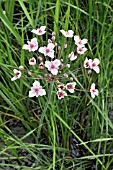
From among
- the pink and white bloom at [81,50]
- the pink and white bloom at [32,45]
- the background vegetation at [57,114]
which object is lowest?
the background vegetation at [57,114]

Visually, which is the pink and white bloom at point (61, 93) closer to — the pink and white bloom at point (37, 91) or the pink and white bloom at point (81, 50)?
the pink and white bloom at point (37, 91)

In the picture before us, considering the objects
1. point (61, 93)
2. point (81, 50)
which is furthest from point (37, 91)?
point (81, 50)

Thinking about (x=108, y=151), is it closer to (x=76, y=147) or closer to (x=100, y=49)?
(x=76, y=147)

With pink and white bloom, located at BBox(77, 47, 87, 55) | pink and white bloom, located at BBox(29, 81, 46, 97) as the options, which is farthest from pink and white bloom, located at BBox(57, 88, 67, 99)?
pink and white bloom, located at BBox(77, 47, 87, 55)

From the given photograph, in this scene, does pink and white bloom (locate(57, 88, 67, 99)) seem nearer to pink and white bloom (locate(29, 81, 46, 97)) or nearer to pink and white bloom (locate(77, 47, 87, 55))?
pink and white bloom (locate(29, 81, 46, 97))

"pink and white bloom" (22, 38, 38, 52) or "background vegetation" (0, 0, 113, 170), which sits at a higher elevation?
"pink and white bloom" (22, 38, 38, 52)

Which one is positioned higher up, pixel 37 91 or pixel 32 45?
pixel 32 45

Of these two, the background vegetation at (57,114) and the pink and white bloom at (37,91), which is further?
the background vegetation at (57,114)

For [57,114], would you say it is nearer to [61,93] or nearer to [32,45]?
[61,93]

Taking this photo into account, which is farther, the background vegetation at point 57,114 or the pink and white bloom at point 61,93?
the background vegetation at point 57,114

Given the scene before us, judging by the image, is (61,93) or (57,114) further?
(57,114)

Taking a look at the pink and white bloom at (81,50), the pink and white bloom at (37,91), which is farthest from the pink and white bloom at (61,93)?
the pink and white bloom at (81,50)

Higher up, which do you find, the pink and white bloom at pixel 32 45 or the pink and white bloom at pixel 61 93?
the pink and white bloom at pixel 32 45

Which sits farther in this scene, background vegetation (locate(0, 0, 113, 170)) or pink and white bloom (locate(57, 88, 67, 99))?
background vegetation (locate(0, 0, 113, 170))
